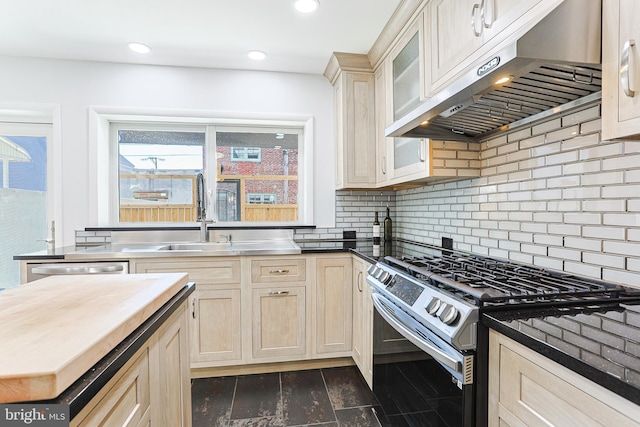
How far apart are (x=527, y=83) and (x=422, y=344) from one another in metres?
1.00

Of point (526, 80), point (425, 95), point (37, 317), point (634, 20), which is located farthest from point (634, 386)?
point (425, 95)

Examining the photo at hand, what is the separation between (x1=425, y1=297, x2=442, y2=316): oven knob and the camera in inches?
42.8

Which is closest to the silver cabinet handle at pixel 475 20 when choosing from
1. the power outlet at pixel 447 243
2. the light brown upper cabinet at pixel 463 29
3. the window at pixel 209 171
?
the light brown upper cabinet at pixel 463 29

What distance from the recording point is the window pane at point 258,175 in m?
2.97

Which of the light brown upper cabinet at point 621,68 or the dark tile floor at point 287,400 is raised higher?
the light brown upper cabinet at point 621,68

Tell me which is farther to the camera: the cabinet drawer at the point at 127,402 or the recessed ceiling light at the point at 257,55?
the recessed ceiling light at the point at 257,55

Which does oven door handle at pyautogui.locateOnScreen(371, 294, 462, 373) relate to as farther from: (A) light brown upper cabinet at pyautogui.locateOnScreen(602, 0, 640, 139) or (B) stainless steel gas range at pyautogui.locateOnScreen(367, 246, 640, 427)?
(A) light brown upper cabinet at pyautogui.locateOnScreen(602, 0, 640, 139)

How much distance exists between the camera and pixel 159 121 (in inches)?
112

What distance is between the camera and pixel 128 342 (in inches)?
29.5

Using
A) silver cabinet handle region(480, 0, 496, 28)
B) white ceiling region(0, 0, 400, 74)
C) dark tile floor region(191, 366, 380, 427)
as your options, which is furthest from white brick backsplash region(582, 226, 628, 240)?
white ceiling region(0, 0, 400, 74)

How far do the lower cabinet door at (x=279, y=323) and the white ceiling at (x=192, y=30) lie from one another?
5.94 ft

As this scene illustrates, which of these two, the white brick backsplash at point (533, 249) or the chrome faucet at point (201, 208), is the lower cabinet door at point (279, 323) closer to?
the chrome faucet at point (201, 208)

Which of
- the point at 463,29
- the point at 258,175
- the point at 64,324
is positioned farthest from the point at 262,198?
the point at 64,324

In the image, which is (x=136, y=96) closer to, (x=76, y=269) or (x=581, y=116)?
(x=76, y=269)
